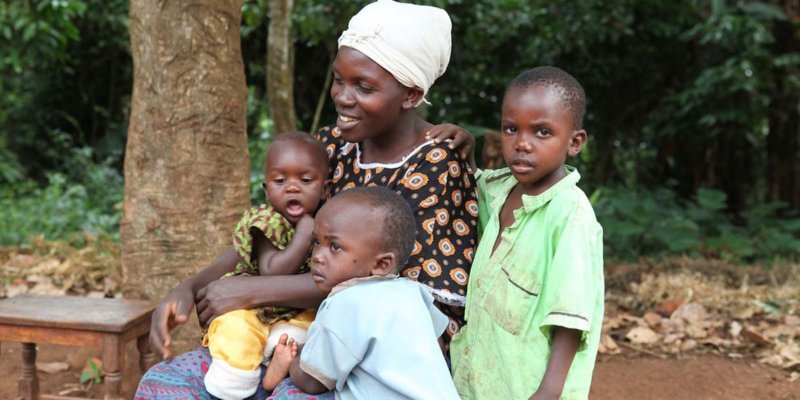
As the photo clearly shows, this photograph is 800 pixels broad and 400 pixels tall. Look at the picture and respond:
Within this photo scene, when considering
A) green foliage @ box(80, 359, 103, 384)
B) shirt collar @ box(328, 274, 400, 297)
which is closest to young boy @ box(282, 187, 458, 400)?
shirt collar @ box(328, 274, 400, 297)

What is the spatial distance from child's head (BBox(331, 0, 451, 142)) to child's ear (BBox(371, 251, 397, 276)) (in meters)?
0.47

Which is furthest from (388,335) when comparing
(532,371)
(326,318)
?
(532,371)

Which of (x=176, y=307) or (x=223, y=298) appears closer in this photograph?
(x=223, y=298)

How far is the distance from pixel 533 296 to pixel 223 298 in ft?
2.90

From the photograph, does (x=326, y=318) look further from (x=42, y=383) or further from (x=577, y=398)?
(x=42, y=383)

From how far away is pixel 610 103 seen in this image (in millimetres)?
9031

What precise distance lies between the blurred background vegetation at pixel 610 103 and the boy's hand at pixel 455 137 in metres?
3.46

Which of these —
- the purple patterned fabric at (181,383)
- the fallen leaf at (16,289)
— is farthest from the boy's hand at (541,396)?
the fallen leaf at (16,289)

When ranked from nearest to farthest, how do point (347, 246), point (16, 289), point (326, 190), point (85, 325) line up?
point (347, 246) < point (326, 190) < point (85, 325) < point (16, 289)

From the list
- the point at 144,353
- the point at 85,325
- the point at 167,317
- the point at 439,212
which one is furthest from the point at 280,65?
the point at 439,212

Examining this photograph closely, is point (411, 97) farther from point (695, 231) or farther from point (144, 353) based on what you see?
point (695, 231)

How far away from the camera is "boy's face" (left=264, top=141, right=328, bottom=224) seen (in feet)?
7.72

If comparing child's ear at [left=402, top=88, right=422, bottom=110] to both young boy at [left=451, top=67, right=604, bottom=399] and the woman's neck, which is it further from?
young boy at [left=451, top=67, right=604, bottom=399]

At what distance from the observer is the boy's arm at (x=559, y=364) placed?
1936 mm
